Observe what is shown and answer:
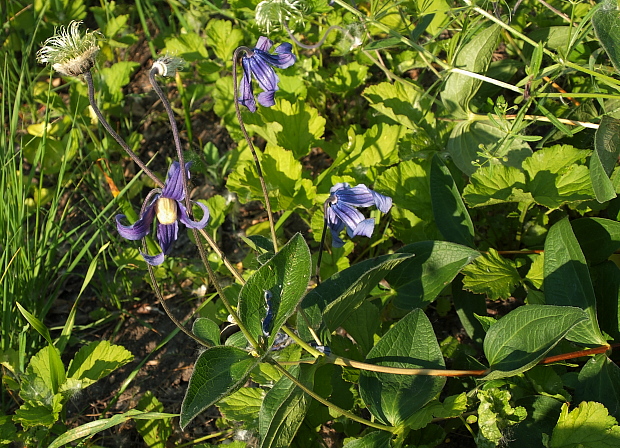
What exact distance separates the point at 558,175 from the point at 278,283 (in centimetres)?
107

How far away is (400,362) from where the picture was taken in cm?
163

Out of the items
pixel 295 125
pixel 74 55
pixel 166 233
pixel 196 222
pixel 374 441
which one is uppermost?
pixel 74 55

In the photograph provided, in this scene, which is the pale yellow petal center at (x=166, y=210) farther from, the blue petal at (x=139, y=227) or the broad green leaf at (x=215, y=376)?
the broad green leaf at (x=215, y=376)

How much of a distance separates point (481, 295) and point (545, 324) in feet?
1.69

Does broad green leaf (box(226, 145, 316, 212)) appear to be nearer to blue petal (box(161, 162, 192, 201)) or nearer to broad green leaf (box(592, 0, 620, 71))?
blue petal (box(161, 162, 192, 201))

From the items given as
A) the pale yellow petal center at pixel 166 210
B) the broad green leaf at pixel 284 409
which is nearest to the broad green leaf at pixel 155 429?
the broad green leaf at pixel 284 409

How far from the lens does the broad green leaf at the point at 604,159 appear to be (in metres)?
1.65

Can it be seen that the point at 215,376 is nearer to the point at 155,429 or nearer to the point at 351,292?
the point at 351,292

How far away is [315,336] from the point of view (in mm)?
1590

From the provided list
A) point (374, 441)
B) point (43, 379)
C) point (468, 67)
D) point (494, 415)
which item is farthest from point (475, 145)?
point (43, 379)

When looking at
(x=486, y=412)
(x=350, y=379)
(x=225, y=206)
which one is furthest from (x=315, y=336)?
(x=225, y=206)

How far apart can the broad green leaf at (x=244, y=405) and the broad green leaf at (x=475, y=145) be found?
3.64 feet

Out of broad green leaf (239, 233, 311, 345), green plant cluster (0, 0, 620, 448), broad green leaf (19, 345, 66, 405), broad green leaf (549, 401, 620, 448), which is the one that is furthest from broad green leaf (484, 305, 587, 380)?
broad green leaf (19, 345, 66, 405)

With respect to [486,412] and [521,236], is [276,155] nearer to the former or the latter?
[521,236]
